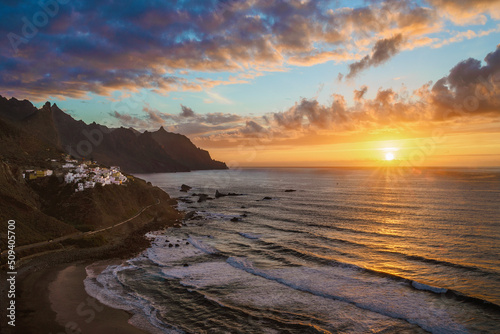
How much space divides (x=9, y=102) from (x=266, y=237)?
502 feet

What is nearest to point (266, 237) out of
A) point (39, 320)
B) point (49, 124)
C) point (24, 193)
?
point (39, 320)

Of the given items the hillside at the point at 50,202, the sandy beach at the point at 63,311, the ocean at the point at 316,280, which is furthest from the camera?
the hillside at the point at 50,202

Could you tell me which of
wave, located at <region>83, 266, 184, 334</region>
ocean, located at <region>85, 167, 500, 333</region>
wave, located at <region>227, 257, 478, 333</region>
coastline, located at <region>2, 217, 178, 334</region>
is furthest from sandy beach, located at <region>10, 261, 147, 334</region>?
wave, located at <region>227, 257, 478, 333</region>

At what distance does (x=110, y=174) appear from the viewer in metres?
64.6

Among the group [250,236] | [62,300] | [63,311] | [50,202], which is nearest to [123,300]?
[63,311]

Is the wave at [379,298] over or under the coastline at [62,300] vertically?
under

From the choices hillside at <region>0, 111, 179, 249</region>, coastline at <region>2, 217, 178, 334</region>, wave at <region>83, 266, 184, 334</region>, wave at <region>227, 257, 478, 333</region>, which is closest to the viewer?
coastline at <region>2, 217, 178, 334</region>

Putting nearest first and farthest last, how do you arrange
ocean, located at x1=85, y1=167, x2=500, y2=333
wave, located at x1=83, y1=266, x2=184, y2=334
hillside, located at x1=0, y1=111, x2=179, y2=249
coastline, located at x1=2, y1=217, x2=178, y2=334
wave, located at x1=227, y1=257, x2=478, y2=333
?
1. coastline, located at x1=2, y1=217, x2=178, y2=334
2. wave, located at x1=83, y1=266, x2=184, y2=334
3. wave, located at x1=227, y1=257, x2=478, y2=333
4. ocean, located at x1=85, y1=167, x2=500, y2=333
5. hillside, located at x1=0, y1=111, x2=179, y2=249

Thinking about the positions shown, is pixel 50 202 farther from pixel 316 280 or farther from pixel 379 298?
pixel 379 298

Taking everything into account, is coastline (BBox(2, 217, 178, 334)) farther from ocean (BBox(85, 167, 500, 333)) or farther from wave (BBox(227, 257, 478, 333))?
wave (BBox(227, 257, 478, 333))

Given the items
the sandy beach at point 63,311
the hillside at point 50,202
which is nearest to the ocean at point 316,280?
the sandy beach at point 63,311

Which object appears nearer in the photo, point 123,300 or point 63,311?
point 63,311

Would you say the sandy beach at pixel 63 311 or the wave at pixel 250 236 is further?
the wave at pixel 250 236

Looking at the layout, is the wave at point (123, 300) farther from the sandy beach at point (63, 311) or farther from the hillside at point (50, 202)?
the hillside at point (50, 202)
